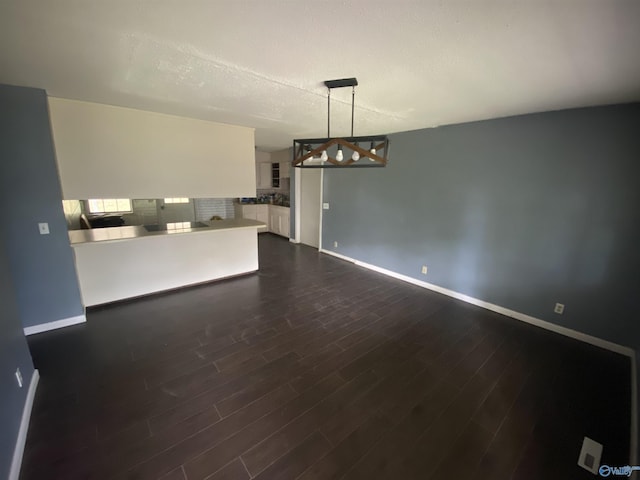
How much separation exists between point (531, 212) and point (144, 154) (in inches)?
186

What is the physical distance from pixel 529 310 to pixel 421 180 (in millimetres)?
2172

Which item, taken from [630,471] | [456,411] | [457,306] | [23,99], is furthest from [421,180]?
[23,99]

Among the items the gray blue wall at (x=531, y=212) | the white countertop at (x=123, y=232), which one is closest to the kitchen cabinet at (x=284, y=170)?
the white countertop at (x=123, y=232)

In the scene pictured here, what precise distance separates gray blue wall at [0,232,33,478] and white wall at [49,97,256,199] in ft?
4.64

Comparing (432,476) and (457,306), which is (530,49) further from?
(457,306)

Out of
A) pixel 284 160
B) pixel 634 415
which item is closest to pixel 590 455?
pixel 634 415

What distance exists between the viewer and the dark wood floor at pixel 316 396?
1514mm

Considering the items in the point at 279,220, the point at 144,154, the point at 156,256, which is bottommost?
the point at 156,256

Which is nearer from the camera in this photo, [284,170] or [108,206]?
[108,206]

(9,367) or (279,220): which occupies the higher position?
(279,220)

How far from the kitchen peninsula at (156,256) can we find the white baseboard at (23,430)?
53.5 inches

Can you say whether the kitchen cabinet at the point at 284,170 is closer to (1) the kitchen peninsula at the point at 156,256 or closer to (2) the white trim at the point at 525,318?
(1) the kitchen peninsula at the point at 156,256

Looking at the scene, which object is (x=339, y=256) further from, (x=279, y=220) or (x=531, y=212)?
(x=531, y=212)

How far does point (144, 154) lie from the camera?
3.20 m
